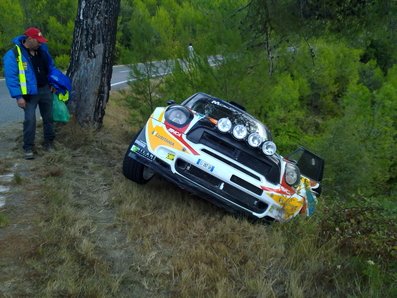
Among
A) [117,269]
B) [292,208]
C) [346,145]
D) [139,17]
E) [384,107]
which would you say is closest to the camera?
[117,269]

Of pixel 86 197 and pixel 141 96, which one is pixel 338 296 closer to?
pixel 86 197

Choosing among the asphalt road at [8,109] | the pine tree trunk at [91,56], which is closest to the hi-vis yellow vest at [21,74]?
the pine tree trunk at [91,56]

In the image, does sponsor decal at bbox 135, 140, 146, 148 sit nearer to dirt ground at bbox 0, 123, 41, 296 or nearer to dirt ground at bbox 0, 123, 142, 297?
dirt ground at bbox 0, 123, 142, 297

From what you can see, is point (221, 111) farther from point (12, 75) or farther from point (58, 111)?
point (12, 75)

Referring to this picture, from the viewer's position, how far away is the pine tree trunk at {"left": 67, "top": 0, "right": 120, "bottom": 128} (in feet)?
23.4

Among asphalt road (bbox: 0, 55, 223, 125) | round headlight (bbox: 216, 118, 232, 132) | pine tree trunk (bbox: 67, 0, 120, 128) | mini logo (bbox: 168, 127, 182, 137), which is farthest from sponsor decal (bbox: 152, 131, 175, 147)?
asphalt road (bbox: 0, 55, 223, 125)

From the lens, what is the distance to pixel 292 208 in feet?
16.6

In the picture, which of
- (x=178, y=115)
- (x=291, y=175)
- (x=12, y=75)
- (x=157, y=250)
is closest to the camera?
(x=157, y=250)

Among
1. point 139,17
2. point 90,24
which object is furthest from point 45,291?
point 139,17

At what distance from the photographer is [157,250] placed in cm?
411

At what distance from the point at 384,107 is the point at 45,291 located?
74.4 ft

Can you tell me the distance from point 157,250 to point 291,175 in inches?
79.2

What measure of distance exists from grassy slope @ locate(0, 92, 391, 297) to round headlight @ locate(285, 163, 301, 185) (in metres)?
0.49

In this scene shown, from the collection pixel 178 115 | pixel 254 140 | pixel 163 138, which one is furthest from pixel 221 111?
pixel 163 138
